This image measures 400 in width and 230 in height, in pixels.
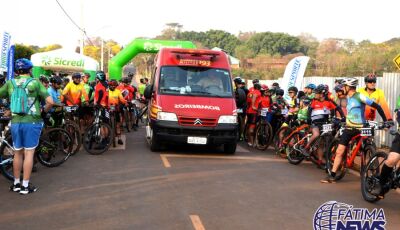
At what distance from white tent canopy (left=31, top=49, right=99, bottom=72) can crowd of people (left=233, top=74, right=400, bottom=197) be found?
1120 centimetres

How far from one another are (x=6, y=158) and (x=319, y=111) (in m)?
6.11

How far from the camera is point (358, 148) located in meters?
8.38

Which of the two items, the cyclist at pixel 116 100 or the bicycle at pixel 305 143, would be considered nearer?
the bicycle at pixel 305 143

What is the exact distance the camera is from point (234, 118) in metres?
11.6

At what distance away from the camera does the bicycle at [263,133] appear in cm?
1316

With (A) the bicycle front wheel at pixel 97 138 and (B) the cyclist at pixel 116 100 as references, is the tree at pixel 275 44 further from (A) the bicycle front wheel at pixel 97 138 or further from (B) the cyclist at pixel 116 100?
(A) the bicycle front wheel at pixel 97 138

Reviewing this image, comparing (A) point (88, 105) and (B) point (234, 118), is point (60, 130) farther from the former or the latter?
(B) point (234, 118)

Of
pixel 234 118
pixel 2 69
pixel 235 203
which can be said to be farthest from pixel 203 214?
pixel 2 69

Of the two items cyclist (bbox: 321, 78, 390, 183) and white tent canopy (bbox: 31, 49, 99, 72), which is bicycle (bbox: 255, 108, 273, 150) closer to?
cyclist (bbox: 321, 78, 390, 183)

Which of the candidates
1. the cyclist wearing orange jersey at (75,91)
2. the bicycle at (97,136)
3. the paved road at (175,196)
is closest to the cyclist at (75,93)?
the cyclist wearing orange jersey at (75,91)

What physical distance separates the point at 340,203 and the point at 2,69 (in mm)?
12302

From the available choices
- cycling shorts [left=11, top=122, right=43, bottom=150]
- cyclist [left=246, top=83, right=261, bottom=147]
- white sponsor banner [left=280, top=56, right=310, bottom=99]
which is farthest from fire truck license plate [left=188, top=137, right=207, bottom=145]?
white sponsor banner [left=280, top=56, right=310, bottom=99]

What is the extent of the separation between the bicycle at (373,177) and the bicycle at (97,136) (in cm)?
614

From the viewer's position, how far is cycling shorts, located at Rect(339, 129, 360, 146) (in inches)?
330
